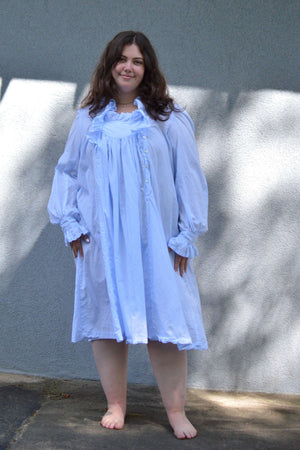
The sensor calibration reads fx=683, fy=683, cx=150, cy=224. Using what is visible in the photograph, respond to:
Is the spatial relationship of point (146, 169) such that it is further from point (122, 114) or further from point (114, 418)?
point (114, 418)

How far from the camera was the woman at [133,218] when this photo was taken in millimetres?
3127

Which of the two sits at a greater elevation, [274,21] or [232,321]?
[274,21]

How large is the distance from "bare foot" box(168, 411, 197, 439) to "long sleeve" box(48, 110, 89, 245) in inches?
38.7

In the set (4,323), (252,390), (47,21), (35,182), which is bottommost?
(252,390)

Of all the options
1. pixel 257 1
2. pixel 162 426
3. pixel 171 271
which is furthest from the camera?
pixel 257 1

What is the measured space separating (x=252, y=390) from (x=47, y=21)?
104 inches

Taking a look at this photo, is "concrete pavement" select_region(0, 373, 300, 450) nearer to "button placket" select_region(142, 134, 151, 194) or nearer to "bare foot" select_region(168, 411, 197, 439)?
"bare foot" select_region(168, 411, 197, 439)

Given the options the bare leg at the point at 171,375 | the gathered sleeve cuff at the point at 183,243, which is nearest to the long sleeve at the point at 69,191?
the gathered sleeve cuff at the point at 183,243

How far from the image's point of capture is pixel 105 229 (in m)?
3.17

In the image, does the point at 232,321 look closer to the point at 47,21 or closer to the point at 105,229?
the point at 105,229

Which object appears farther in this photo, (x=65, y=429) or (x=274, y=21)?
(x=274, y=21)

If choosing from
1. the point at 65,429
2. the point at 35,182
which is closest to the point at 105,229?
the point at 65,429

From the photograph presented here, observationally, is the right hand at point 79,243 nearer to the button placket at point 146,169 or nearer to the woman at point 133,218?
the woman at point 133,218

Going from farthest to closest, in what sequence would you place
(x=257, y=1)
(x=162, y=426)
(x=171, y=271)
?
1. (x=257, y=1)
2. (x=162, y=426)
3. (x=171, y=271)
